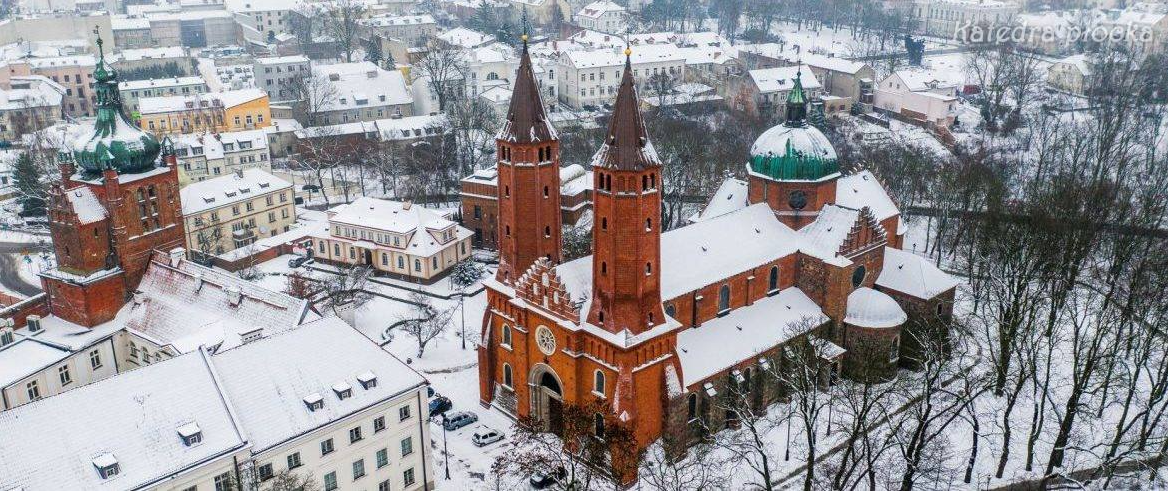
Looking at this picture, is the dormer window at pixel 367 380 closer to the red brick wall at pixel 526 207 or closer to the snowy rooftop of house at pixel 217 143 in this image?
the red brick wall at pixel 526 207

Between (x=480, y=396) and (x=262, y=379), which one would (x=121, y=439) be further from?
(x=480, y=396)

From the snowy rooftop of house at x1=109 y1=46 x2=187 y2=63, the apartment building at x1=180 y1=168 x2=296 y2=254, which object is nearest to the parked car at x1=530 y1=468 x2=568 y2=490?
the apartment building at x1=180 y1=168 x2=296 y2=254

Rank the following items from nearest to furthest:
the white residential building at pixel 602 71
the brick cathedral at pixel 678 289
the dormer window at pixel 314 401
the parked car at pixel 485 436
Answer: the dormer window at pixel 314 401 → the brick cathedral at pixel 678 289 → the parked car at pixel 485 436 → the white residential building at pixel 602 71

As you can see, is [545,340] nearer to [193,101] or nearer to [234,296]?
[234,296]

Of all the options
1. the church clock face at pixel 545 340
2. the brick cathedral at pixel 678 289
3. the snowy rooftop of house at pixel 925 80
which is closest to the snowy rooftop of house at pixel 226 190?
the brick cathedral at pixel 678 289

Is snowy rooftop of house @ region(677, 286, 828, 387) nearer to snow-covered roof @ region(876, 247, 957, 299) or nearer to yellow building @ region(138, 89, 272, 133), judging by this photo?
snow-covered roof @ region(876, 247, 957, 299)
